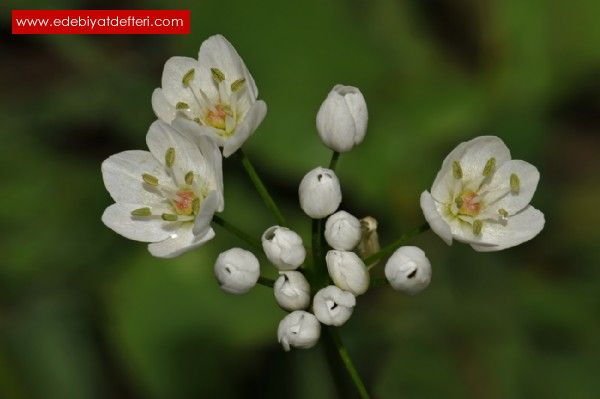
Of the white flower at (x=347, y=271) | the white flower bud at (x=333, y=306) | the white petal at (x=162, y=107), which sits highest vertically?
the white petal at (x=162, y=107)

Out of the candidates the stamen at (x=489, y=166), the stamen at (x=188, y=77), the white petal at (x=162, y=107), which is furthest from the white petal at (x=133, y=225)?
the stamen at (x=489, y=166)

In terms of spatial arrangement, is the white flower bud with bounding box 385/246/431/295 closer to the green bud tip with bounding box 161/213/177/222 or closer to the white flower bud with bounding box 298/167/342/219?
the white flower bud with bounding box 298/167/342/219

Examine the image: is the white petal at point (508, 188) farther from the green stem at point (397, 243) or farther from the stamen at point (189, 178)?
the stamen at point (189, 178)

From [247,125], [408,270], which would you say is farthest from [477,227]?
[247,125]

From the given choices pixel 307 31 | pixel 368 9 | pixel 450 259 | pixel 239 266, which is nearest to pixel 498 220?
pixel 239 266

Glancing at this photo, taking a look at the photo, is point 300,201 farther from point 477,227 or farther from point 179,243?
point 477,227

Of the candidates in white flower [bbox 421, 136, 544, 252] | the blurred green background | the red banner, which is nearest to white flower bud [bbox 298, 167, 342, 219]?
white flower [bbox 421, 136, 544, 252]
